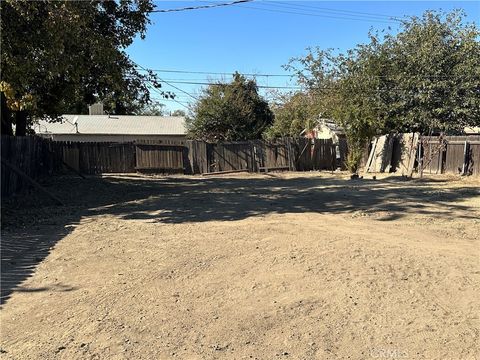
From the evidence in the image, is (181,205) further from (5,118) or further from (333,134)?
(333,134)

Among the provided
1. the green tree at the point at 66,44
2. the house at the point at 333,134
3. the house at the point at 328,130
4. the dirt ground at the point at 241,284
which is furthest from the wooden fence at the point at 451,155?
the green tree at the point at 66,44

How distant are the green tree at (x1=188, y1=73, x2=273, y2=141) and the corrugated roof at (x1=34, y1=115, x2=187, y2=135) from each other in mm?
4110

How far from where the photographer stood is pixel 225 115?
111 ft

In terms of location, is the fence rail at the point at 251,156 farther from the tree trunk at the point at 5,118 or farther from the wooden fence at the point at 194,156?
the tree trunk at the point at 5,118

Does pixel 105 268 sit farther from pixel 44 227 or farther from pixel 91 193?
pixel 91 193

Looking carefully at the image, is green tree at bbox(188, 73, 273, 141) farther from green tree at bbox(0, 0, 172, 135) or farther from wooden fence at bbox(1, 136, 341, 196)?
green tree at bbox(0, 0, 172, 135)

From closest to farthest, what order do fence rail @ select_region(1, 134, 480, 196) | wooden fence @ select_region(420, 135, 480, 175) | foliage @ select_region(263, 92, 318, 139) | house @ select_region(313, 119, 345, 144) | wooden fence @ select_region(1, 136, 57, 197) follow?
wooden fence @ select_region(1, 136, 57, 197), wooden fence @ select_region(420, 135, 480, 175), fence rail @ select_region(1, 134, 480, 196), house @ select_region(313, 119, 345, 144), foliage @ select_region(263, 92, 318, 139)

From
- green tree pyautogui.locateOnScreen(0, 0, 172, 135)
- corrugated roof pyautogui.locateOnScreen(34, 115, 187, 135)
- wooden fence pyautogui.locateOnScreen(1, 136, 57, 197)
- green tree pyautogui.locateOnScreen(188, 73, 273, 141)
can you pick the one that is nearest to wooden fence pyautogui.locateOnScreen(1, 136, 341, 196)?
wooden fence pyautogui.locateOnScreen(1, 136, 57, 197)

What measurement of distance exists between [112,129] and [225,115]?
962 cm

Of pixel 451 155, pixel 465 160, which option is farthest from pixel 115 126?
pixel 465 160

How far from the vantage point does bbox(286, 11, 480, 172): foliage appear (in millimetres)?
22609

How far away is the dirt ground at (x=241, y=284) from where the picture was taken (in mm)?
3842

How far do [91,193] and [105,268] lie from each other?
28.7ft

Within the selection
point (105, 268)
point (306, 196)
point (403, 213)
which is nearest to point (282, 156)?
point (306, 196)
